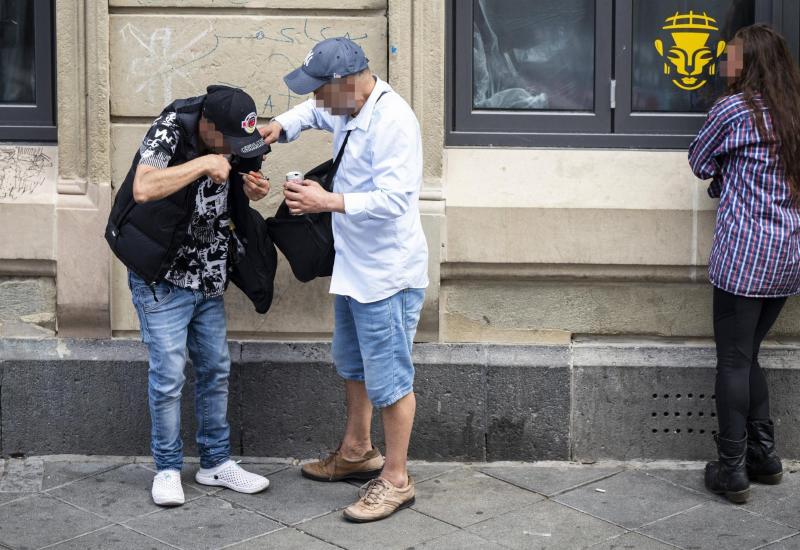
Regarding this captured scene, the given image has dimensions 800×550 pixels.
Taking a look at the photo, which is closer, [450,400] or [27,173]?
[450,400]

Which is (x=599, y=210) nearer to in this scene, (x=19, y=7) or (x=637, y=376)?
(x=637, y=376)

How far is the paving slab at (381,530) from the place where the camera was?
16.8ft

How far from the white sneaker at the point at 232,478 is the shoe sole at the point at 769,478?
2.17 m

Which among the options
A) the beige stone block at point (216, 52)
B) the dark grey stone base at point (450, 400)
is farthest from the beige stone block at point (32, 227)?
the beige stone block at point (216, 52)

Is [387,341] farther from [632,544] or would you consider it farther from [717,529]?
[717,529]

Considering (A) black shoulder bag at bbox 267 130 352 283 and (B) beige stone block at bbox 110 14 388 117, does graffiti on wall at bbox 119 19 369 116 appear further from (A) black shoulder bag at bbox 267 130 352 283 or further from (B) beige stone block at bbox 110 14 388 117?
(A) black shoulder bag at bbox 267 130 352 283

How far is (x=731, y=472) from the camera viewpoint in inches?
218

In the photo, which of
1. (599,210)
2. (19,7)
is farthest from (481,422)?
(19,7)

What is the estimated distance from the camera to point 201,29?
5.93m

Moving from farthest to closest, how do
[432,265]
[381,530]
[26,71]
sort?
[26,71], [432,265], [381,530]

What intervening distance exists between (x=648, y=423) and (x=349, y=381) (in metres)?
1.44

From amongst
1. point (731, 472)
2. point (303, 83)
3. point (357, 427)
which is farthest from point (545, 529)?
point (303, 83)

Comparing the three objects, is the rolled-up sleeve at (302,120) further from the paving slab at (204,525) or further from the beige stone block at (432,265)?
the paving slab at (204,525)

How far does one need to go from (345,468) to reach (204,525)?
752 mm
